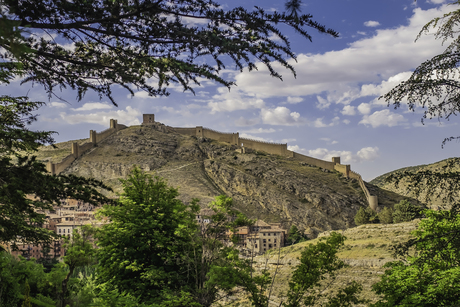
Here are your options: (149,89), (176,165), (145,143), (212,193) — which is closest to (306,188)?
(212,193)

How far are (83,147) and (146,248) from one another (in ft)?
224

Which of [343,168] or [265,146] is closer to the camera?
[343,168]

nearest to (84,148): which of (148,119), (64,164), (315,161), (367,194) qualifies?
(64,164)

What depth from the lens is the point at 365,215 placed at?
54.2m

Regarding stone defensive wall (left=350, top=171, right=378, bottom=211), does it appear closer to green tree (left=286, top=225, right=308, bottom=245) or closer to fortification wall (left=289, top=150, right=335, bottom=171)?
fortification wall (left=289, top=150, right=335, bottom=171)

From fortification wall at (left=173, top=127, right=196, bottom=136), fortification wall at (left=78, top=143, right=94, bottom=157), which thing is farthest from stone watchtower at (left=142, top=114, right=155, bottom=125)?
fortification wall at (left=78, top=143, right=94, bottom=157)

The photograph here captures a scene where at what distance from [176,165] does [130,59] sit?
64.8m

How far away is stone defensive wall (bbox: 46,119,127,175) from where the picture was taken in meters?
66.1

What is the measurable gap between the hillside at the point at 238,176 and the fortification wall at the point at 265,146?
251 cm

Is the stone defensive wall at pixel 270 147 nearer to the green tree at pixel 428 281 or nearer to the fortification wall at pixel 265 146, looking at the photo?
the fortification wall at pixel 265 146

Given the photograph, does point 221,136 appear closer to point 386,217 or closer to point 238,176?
point 238,176

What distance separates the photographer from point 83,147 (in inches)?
2908

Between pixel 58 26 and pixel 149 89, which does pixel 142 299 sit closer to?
pixel 149 89

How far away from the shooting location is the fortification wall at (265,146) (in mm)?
78062
